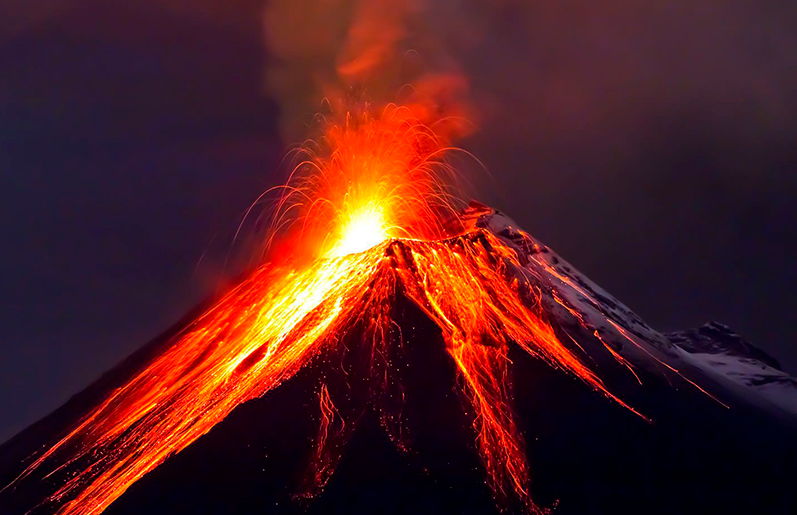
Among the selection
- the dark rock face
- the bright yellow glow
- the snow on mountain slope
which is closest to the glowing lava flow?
the bright yellow glow

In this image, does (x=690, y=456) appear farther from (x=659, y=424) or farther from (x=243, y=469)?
(x=243, y=469)

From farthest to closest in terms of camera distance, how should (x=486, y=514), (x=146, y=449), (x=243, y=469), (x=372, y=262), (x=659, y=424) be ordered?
(x=372, y=262) < (x=659, y=424) < (x=146, y=449) < (x=243, y=469) < (x=486, y=514)

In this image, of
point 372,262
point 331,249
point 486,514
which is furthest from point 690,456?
point 331,249

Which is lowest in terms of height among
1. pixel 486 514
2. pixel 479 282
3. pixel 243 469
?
pixel 486 514

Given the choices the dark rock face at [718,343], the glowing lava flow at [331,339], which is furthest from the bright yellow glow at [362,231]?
the dark rock face at [718,343]

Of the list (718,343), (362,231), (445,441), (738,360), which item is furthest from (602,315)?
(718,343)

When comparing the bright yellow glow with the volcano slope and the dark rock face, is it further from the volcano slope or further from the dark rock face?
the dark rock face
